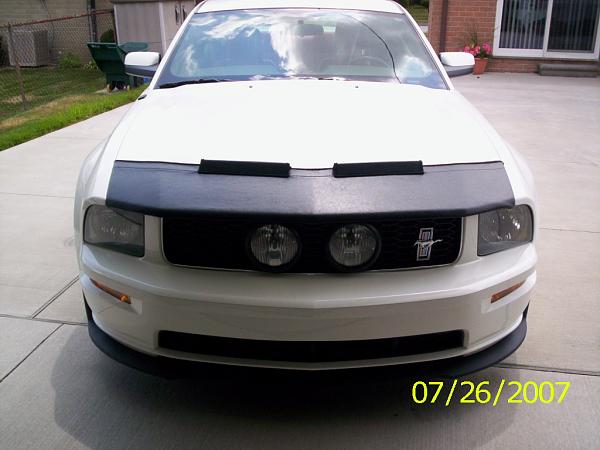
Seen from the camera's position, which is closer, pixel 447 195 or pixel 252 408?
pixel 447 195

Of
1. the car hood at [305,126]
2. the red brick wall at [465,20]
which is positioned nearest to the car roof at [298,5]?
the car hood at [305,126]

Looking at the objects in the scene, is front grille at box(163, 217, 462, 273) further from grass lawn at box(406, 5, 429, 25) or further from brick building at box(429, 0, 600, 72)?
grass lawn at box(406, 5, 429, 25)

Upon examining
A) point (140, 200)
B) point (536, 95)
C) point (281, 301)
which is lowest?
point (536, 95)

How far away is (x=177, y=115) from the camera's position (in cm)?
288

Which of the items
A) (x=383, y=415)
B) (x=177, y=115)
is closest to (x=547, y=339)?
(x=383, y=415)

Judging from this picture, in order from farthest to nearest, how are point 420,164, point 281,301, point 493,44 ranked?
1. point 493,44
2. point 420,164
3. point 281,301

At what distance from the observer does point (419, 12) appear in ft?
111

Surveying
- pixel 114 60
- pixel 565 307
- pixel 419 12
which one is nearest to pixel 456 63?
pixel 565 307

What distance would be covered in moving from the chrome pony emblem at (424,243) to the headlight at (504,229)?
0.67 ft

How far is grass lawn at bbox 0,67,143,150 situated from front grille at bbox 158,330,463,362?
5591 mm

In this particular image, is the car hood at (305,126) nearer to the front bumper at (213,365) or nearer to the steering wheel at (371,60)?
the steering wheel at (371,60)

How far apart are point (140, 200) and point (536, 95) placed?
9.62 meters

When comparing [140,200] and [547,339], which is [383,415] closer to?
[547,339]

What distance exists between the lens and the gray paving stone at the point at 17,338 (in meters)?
2.90
